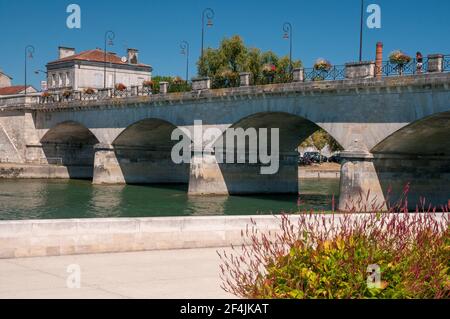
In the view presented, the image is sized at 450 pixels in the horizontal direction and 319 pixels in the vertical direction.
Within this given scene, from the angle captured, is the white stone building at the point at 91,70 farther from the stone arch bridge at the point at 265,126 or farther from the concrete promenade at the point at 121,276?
the concrete promenade at the point at 121,276

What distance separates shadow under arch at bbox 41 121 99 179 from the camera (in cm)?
6284

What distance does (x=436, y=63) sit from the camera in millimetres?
30281

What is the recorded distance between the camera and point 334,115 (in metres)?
35.5

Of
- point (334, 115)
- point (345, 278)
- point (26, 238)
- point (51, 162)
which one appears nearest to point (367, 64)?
point (334, 115)

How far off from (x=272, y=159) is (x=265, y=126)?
3.95 m

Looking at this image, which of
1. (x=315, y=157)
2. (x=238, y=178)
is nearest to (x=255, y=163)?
(x=238, y=178)

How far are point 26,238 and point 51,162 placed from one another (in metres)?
52.6

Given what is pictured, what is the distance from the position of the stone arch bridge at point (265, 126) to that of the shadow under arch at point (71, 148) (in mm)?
100

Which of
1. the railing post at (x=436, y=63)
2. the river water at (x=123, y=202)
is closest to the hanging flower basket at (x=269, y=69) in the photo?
the river water at (x=123, y=202)

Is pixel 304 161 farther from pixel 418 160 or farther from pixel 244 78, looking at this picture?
pixel 418 160

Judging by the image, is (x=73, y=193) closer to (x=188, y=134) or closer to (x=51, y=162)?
(x=188, y=134)

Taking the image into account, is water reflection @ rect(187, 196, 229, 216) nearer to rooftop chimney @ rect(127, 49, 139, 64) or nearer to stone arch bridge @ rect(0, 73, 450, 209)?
stone arch bridge @ rect(0, 73, 450, 209)

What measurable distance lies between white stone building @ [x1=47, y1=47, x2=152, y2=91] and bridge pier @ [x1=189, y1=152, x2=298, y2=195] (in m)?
45.2

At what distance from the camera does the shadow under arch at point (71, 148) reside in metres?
62.8
